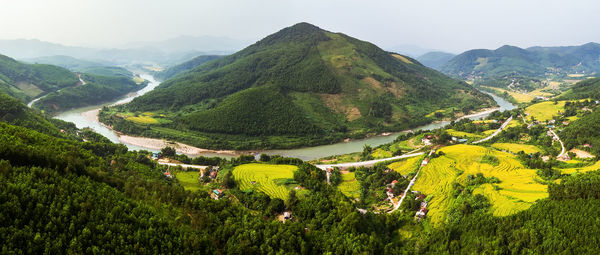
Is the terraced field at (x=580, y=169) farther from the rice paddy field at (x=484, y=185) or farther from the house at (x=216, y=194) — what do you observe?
the house at (x=216, y=194)

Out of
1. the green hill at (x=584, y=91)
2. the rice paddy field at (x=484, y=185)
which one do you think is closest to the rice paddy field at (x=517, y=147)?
the rice paddy field at (x=484, y=185)

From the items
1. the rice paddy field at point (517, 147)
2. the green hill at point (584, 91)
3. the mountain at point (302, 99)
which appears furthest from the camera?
the green hill at point (584, 91)

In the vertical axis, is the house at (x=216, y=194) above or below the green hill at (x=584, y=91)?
below

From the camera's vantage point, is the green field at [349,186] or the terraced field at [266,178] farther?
the green field at [349,186]

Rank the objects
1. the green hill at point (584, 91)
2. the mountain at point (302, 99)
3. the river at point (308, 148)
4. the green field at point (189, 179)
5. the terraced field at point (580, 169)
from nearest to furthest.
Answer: the terraced field at point (580, 169) < the green field at point (189, 179) < the river at point (308, 148) < the mountain at point (302, 99) < the green hill at point (584, 91)

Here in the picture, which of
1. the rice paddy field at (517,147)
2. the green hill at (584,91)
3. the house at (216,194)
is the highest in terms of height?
the green hill at (584,91)

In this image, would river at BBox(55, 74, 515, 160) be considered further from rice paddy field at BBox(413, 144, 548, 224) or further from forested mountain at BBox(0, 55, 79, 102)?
forested mountain at BBox(0, 55, 79, 102)

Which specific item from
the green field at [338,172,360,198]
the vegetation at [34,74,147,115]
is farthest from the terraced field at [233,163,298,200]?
the vegetation at [34,74,147,115]
